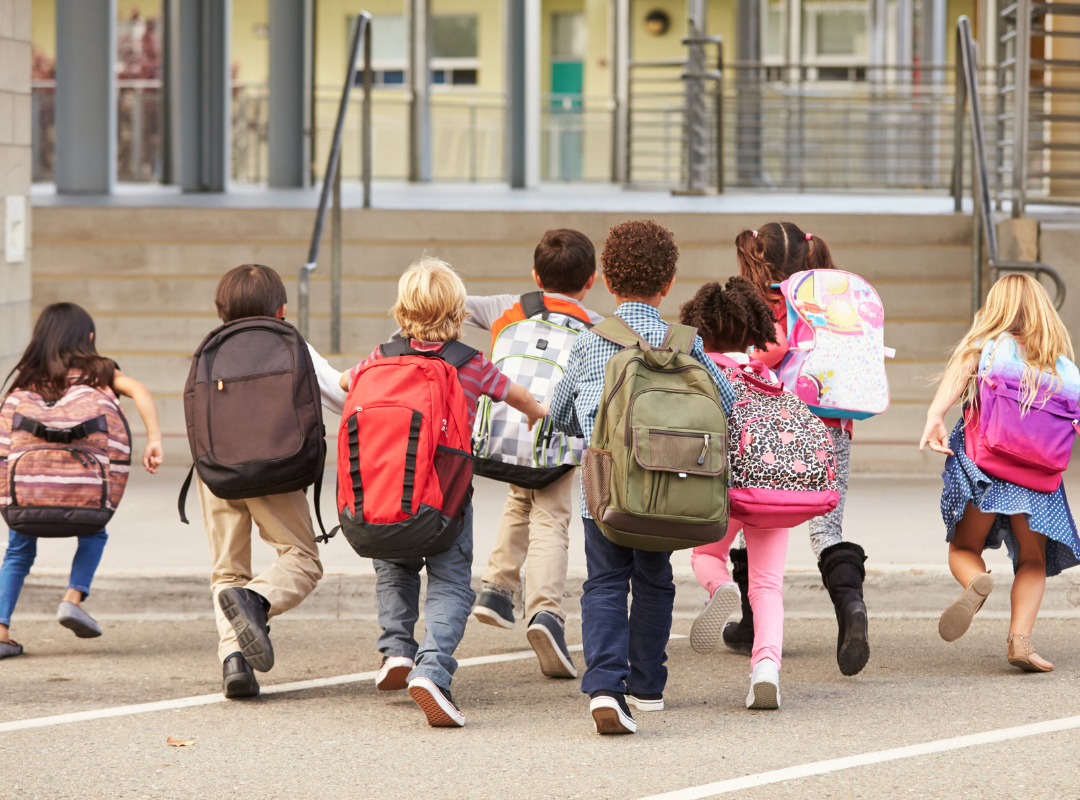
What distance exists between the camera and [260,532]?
512 centimetres

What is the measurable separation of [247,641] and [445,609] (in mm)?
700

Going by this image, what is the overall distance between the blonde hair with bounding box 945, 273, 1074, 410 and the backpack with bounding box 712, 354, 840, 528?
836mm

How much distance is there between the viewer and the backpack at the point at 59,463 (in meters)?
5.43

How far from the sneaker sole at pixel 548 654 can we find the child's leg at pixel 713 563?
608 millimetres

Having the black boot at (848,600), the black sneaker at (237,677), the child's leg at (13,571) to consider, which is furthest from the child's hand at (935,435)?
the child's leg at (13,571)

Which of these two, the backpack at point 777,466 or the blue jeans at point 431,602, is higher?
the backpack at point 777,466

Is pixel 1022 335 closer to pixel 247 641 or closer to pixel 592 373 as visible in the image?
pixel 592 373

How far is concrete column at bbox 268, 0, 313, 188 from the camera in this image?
1875 centimetres

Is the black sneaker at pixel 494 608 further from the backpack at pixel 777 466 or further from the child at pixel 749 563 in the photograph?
the backpack at pixel 777 466

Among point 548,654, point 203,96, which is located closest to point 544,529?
point 548,654

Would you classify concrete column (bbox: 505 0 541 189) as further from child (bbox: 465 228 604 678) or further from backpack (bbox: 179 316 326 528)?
backpack (bbox: 179 316 326 528)

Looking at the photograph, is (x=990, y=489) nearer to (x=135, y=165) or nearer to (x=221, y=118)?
(x=221, y=118)

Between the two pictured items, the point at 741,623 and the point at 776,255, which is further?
the point at 741,623

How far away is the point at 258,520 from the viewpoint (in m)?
5.10
